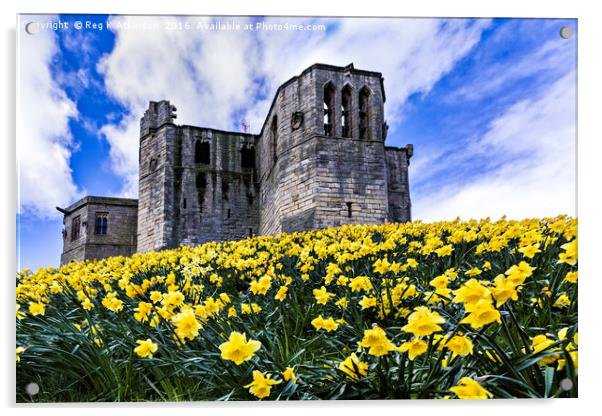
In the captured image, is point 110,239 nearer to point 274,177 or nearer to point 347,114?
point 274,177

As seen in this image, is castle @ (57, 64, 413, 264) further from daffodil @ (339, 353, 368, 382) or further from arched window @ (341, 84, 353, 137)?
daffodil @ (339, 353, 368, 382)

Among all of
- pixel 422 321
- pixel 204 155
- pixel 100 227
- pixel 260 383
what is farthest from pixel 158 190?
pixel 422 321

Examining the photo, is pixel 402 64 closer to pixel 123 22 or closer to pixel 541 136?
pixel 541 136

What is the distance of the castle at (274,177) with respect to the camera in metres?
10.8

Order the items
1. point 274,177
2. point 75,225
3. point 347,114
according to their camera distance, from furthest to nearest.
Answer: point 274,177 < point 347,114 < point 75,225

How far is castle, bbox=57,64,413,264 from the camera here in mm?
10789

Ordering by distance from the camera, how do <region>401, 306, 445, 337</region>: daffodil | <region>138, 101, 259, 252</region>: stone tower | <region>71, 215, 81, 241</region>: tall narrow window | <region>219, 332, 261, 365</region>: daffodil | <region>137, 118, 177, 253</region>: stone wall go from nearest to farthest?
<region>401, 306, 445, 337</region>: daffodil, <region>219, 332, 261, 365</region>: daffodil, <region>71, 215, 81, 241</region>: tall narrow window, <region>138, 101, 259, 252</region>: stone tower, <region>137, 118, 177, 253</region>: stone wall

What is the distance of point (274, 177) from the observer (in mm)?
12328

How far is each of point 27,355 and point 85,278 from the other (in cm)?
100

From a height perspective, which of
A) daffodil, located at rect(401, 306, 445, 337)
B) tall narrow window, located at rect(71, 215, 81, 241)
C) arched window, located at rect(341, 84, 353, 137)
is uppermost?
arched window, located at rect(341, 84, 353, 137)

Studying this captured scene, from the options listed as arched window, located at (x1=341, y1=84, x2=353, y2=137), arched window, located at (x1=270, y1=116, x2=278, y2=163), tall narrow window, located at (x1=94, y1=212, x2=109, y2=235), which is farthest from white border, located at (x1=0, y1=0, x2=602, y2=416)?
tall narrow window, located at (x1=94, y1=212, x2=109, y2=235)
